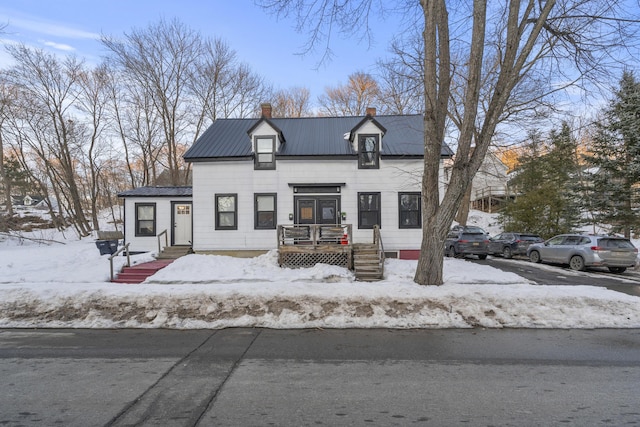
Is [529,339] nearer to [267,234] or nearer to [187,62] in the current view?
[267,234]

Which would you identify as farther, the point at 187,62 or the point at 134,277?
the point at 187,62

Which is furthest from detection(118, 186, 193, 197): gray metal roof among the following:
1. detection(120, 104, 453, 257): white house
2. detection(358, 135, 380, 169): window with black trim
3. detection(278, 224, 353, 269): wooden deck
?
detection(358, 135, 380, 169): window with black trim

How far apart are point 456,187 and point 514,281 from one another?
4140 millimetres

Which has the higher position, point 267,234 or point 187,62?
point 187,62

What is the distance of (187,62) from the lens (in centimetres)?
2977

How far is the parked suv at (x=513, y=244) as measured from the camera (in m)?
19.1

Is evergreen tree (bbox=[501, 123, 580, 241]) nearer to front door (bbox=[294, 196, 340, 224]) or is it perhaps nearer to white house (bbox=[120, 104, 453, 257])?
white house (bbox=[120, 104, 453, 257])

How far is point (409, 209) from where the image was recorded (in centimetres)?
1441

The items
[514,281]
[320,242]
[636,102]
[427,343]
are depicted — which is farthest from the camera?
[636,102]

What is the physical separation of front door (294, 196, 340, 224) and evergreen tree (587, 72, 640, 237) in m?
15.7

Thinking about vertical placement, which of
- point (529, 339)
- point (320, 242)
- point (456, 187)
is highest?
point (456, 187)

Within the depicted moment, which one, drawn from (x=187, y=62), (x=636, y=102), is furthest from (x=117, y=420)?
(x=187, y=62)

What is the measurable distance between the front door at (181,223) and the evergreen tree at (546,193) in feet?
71.4

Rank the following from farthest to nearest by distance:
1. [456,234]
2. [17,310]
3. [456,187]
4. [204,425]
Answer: [456,234] → [456,187] → [17,310] → [204,425]
